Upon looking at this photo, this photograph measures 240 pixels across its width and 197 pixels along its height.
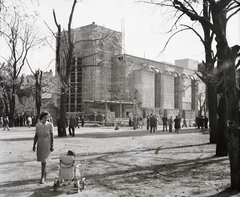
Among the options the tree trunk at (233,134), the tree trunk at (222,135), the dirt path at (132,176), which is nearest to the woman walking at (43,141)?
the dirt path at (132,176)

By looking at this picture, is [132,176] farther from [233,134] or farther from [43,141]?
[233,134]

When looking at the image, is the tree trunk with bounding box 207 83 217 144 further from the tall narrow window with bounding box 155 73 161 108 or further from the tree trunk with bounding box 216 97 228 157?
the tall narrow window with bounding box 155 73 161 108

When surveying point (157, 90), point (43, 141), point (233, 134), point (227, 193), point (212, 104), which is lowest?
point (227, 193)

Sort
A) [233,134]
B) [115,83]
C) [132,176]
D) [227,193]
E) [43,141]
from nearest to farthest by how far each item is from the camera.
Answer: [227,193]
[233,134]
[43,141]
[132,176]
[115,83]

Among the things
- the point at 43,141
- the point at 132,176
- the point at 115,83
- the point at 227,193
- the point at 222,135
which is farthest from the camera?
the point at 115,83

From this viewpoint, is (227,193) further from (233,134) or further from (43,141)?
(43,141)

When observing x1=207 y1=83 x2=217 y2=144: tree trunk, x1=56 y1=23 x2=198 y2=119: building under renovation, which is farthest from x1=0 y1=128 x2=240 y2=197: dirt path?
x1=56 y1=23 x2=198 y2=119: building under renovation

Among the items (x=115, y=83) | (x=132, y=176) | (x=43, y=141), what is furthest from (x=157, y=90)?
(x=43, y=141)

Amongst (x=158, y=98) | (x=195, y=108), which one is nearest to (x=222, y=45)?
(x=158, y=98)

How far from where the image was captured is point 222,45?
7059 mm

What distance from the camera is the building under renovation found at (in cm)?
5038

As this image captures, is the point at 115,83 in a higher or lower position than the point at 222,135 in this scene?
higher

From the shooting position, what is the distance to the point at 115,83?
5606 cm

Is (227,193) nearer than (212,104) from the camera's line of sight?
Yes
